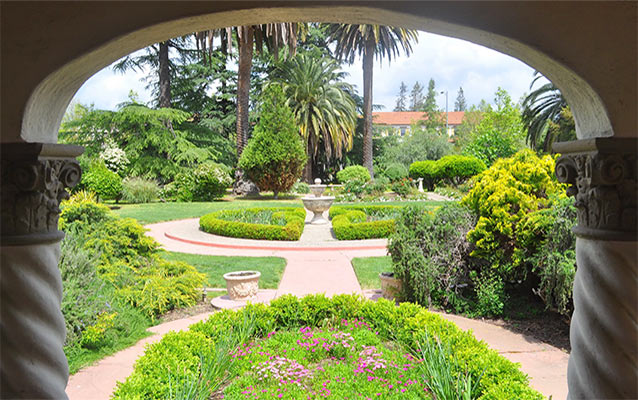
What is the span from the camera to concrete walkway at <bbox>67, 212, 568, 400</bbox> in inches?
164

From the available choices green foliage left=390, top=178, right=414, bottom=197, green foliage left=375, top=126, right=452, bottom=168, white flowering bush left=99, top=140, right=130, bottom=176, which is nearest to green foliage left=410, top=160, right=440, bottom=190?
green foliage left=390, top=178, right=414, bottom=197

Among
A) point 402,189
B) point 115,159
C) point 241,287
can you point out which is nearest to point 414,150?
point 402,189

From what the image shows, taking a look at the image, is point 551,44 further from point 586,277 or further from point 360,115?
point 360,115

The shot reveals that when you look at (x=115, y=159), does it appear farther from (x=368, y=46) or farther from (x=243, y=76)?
(x=368, y=46)

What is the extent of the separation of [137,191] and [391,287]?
21.5m

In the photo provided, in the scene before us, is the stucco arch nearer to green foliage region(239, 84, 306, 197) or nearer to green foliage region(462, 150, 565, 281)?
green foliage region(462, 150, 565, 281)

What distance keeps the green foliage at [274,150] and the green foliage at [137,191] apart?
548 cm

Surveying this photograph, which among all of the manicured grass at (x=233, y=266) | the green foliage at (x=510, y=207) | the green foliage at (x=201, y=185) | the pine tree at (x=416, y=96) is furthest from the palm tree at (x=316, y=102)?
the pine tree at (x=416, y=96)

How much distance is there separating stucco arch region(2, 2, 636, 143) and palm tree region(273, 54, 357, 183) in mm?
29037

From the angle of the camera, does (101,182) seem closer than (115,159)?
Yes

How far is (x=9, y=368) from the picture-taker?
209 centimetres

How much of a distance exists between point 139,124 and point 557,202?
2842 cm

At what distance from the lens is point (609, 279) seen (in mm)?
2160

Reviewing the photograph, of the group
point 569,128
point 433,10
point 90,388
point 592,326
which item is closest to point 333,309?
point 90,388
